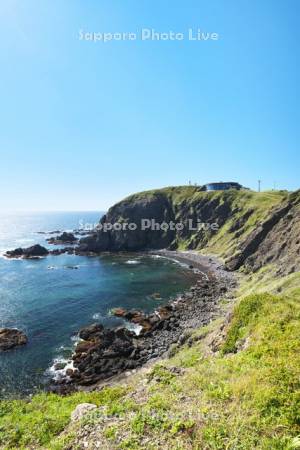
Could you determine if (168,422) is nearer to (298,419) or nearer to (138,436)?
(138,436)

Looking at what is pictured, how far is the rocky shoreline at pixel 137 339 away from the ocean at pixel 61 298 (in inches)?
86.4

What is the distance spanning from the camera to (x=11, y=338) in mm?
39750

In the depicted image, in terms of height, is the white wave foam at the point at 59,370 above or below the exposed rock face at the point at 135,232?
below

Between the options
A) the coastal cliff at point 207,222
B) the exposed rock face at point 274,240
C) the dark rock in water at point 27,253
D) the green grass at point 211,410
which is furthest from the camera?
the dark rock in water at point 27,253

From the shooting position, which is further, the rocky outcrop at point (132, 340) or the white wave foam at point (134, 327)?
the white wave foam at point (134, 327)

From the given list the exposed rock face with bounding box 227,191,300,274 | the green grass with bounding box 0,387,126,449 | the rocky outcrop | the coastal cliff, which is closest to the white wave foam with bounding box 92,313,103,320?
the rocky outcrop

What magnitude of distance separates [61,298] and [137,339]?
78.8 ft

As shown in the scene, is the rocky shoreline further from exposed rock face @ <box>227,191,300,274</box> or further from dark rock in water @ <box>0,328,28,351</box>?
exposed rock face @ <box>227,191,300,274</box>

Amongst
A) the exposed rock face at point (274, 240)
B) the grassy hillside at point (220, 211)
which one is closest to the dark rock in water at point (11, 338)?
the exposed rock face at point (274, 240)

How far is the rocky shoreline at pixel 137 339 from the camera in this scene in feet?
107

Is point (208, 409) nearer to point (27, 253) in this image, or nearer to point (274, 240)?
point (274, 240)

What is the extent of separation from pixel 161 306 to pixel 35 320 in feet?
76.7

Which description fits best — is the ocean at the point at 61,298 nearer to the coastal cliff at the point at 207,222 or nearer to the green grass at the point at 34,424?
the green grass at the point at 34,424

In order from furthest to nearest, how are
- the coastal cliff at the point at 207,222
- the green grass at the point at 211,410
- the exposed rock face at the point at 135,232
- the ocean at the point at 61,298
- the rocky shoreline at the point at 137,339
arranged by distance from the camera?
the exposed rock face at the point at 135,232 → the coastal cliff at the point at 207,222 → the ocean at the point at 61,298 → the rocky shoreline at the point at 137,339 → the green grass at the point at 211,410
